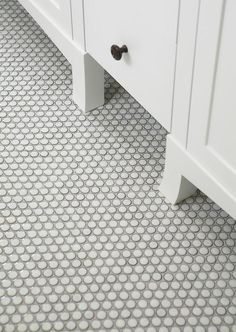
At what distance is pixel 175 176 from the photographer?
1212 mm

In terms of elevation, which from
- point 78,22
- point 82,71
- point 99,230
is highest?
point 78,22

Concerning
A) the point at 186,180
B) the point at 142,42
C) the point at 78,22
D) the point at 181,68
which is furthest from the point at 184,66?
the point at 78,22

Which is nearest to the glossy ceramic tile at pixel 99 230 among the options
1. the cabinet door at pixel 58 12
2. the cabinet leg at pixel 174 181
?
the cabinet leg at pixel 174 181

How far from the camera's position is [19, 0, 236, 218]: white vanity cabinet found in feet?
3.12

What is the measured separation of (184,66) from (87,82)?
1.36ft

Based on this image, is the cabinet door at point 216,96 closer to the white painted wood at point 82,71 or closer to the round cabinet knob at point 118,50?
the round cabinet knob at point 118,50

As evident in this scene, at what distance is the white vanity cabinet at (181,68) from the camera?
37.5 inches

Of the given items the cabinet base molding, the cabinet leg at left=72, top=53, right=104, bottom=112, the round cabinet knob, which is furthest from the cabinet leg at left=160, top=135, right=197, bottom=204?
the cabinet leg at left=72, top=53, right=104, bottom=112

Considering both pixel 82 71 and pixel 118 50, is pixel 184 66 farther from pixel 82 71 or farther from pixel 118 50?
pixel 82 71

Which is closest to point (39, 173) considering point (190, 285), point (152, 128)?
point (152, 128)

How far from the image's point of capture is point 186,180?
1.21 metres

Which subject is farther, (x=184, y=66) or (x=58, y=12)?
(x=58, y=12)

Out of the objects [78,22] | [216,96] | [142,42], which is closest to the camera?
[216,96]

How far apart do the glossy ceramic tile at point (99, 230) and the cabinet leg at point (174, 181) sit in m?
0.02
